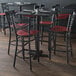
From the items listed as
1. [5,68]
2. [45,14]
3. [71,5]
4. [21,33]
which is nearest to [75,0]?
[71,5]

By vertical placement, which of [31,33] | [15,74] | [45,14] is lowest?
[15,74]

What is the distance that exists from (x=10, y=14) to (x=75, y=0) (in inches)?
106

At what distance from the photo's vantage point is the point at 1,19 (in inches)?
230

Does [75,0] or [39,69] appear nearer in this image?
[39,69]

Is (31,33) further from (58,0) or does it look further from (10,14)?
(58,0)

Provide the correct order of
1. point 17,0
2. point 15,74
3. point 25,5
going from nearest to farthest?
point 15,74 < point 25,5 < point 17,0

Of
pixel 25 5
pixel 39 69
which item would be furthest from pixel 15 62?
pixel 25 5

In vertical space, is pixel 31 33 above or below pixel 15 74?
above

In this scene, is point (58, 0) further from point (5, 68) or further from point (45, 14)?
point (5, 68)

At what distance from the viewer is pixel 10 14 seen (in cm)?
296

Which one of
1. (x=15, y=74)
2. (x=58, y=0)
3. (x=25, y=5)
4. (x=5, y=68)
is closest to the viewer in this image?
(x=15, y=74)

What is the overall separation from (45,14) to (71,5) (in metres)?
2.10

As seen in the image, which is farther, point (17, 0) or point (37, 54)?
point (17, 0)

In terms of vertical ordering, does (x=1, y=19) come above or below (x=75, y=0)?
below
